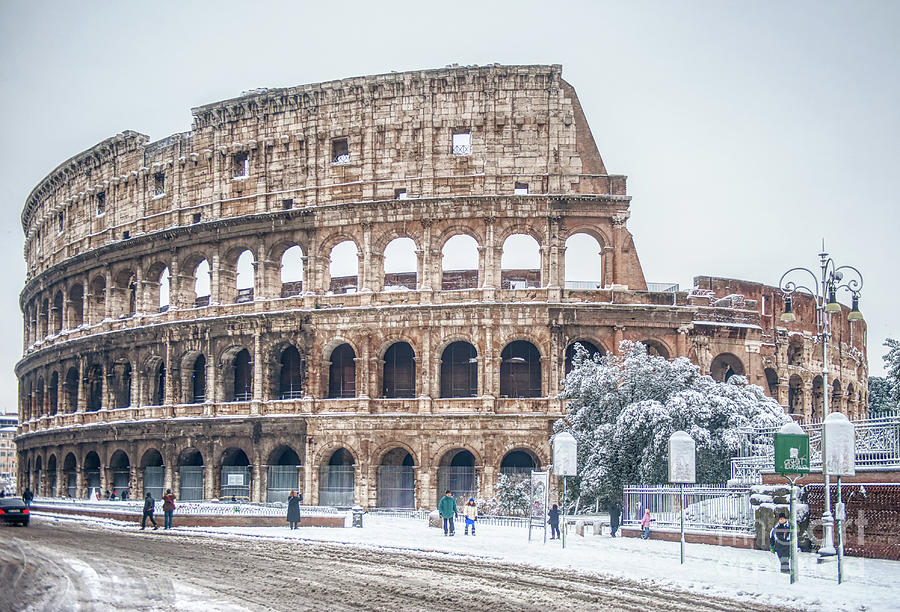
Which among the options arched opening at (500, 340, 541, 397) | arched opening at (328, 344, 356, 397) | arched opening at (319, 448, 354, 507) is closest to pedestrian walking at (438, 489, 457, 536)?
arched opening at (500, 340, 541, 397)

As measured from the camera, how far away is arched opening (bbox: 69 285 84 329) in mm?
44969

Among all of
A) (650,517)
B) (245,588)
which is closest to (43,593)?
(245,588)

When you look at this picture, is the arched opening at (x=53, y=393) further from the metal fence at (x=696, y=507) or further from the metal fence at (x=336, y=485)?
the metal fence at (x=696, y=507)

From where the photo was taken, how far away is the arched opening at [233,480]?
3619 cm

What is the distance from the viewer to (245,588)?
14164 mm

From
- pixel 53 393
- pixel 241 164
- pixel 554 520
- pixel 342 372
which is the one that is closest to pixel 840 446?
pixel 554 520

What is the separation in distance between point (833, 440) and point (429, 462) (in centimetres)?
1911

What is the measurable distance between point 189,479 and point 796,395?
23.8 meters

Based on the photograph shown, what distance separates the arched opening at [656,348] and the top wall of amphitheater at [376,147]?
4.98m

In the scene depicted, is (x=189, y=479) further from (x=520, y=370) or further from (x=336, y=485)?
(x=520, y=370)

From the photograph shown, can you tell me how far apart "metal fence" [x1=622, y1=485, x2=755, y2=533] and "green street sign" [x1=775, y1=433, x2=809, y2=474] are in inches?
198

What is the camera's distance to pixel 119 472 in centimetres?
4084

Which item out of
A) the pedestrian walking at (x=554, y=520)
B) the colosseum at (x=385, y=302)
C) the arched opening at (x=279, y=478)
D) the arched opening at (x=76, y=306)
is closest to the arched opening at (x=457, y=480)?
the colosseum at (x=385, y=302)

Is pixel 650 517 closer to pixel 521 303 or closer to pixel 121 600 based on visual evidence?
pixel 521 303
